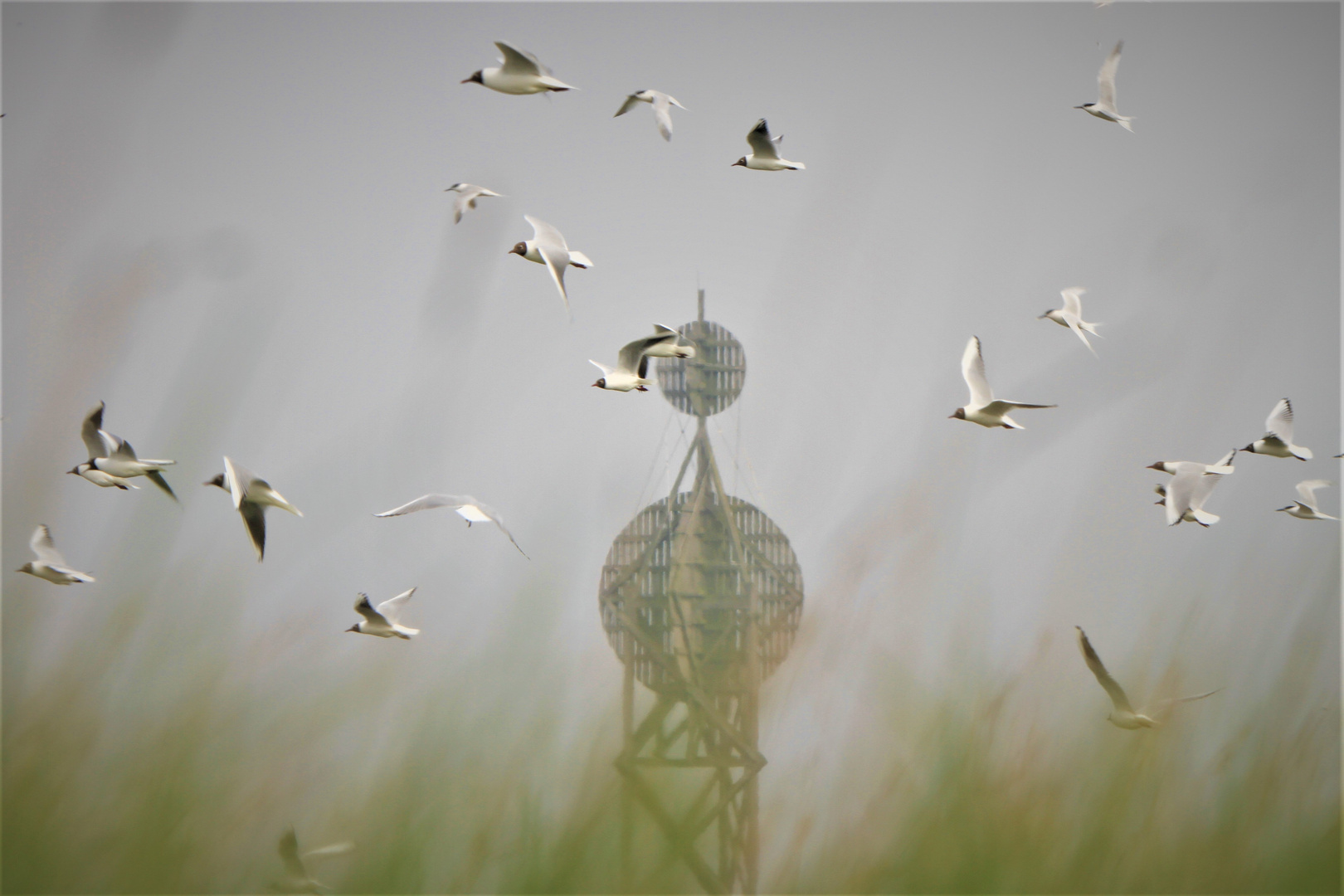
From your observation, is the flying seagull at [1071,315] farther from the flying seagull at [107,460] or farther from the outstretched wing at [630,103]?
the flying seagull at [107,460]

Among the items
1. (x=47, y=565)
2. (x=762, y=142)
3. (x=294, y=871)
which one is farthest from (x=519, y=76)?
(x=294, y=871)

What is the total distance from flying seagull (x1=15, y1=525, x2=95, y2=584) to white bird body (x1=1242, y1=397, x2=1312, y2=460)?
433cm

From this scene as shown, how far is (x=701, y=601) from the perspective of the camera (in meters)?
5.32

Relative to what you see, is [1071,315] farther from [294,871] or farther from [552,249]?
[294,871]

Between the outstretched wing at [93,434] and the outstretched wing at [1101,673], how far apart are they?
3.28 meters

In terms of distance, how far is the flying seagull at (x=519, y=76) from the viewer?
2.72m

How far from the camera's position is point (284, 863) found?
4125 millimetres

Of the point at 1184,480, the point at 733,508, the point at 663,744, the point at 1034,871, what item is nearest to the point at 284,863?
the point at 663,744

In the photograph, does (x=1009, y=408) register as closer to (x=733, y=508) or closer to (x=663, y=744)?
(x=733, y=508)

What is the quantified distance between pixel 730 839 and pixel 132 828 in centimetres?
320

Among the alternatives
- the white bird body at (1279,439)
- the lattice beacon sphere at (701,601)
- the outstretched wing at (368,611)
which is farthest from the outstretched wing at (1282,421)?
the outstretched wing at (368,611)

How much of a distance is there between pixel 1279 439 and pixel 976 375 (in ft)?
3.96

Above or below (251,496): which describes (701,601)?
below

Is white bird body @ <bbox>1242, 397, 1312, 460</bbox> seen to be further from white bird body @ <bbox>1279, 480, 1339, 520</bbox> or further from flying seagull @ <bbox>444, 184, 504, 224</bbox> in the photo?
flying seagull @ <bbox>444, 184, 504, 224</bbox>
